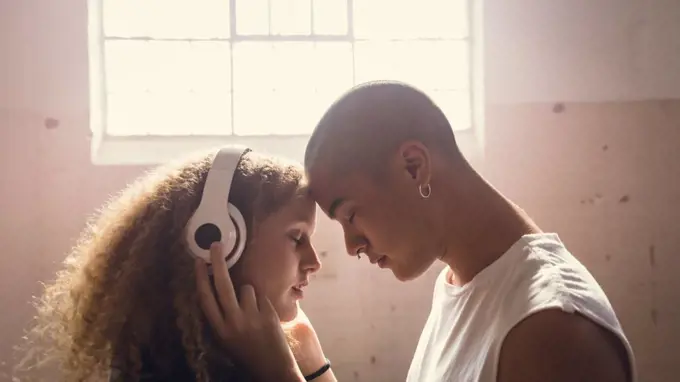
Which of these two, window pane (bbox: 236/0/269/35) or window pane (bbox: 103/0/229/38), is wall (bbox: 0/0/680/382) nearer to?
window pane (bbox: 103/0/229/38)

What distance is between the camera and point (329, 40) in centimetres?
238

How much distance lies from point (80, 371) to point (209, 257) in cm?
34

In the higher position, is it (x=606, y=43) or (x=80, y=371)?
(x=606, y=43)

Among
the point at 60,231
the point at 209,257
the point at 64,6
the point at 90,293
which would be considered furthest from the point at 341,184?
the point at 64,6

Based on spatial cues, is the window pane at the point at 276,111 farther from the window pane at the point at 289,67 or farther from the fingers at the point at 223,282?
the fingers at the point at 223,282

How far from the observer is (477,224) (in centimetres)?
118

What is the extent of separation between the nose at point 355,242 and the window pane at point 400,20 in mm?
1274

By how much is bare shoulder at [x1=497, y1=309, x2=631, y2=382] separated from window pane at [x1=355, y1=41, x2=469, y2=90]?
147 cm

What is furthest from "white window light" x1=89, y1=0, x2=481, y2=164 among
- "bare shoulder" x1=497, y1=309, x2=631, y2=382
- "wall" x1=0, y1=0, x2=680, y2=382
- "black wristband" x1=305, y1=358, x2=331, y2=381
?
"bare shoulder" x1=497, y1=309, x2=631, y2=382

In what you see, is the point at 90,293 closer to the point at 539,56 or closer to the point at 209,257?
the point at 209,257

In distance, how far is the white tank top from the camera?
39.3 inches

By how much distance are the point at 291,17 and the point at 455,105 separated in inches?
26.1

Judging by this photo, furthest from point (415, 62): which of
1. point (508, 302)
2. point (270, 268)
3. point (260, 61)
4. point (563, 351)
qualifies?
point (563, 351)

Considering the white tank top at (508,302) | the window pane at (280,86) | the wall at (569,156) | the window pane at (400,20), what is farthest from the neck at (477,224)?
the window pane at (400,20)
